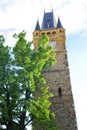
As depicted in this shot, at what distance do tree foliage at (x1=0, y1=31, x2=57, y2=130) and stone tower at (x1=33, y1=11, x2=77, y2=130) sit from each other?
509cm

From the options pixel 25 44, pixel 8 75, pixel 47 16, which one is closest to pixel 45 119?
pixel 8 75

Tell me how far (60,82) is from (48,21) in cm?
888

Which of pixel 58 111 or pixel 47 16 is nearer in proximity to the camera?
pixel 58 111

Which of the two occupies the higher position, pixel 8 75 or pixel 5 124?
pixel 8 75

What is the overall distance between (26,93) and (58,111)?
613 centimetres

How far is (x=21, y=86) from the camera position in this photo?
16.6m

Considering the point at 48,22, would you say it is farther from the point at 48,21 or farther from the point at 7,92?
the point at 7,92

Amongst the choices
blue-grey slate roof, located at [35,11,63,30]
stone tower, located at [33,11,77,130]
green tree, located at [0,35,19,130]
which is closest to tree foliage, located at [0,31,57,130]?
green tree, located at [0,35,19,130]

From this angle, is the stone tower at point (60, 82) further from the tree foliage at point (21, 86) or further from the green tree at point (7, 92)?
the green tree at point (7, 92)

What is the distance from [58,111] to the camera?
74.1 ft

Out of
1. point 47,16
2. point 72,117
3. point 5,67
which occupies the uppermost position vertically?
point 47,16

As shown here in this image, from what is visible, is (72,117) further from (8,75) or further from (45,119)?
(8,75)

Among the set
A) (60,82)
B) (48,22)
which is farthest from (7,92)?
(48,22)

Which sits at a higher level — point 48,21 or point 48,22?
point 48,21
